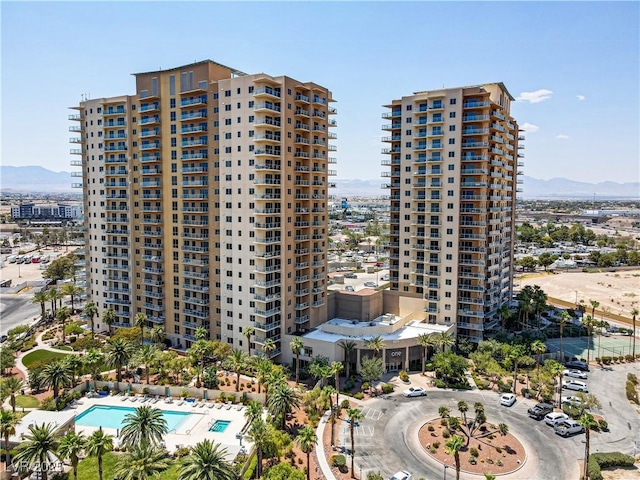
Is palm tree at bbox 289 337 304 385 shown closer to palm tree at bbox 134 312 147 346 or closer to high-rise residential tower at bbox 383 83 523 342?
high-rise residential tower at bbox 383 83 523 342

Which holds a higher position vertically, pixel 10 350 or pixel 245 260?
pixel 245 260

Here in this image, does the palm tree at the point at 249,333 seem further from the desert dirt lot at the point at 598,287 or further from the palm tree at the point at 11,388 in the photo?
the desert dirt lot at the point at 598,287

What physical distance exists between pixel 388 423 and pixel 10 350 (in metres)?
63.2

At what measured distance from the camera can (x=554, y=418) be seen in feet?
186

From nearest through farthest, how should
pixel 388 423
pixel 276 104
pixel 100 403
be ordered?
pixel 388 423
pixel 100 403
pixel 276 104

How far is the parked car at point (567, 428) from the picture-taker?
54.2m

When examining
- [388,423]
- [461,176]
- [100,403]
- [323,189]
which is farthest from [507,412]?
[100,403]

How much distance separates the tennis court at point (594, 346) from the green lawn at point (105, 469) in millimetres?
66780

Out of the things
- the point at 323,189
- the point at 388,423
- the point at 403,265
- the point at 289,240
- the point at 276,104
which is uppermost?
the point at 276,104

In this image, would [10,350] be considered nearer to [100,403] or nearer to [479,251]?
[100,403]

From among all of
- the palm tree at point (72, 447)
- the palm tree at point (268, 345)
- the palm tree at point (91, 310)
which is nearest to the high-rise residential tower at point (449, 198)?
the palm tree at point (268, 345)

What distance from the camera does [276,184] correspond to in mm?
72500

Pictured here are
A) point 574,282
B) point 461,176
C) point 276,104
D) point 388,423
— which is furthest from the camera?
point 574,282

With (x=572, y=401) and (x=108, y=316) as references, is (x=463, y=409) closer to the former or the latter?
(x=572, y=401)
